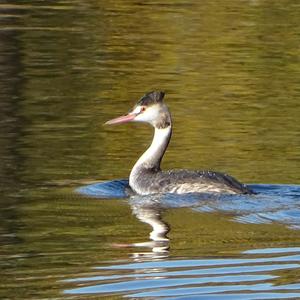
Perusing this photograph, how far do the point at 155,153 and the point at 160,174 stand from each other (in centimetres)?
67

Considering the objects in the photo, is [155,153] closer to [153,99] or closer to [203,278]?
[153,99]

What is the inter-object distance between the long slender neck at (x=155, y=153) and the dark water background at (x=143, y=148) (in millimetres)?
368

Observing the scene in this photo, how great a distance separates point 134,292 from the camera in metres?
10.2

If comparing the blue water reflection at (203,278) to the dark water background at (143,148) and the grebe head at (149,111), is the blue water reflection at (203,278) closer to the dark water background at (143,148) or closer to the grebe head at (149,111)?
the dark water background at (143,148)

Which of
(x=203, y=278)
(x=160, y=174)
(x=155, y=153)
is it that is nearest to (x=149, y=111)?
(x=155, y=153)

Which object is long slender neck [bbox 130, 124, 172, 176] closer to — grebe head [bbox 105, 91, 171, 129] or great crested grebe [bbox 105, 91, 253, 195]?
great crested grebe [bbox 105, 91, 253, 195]

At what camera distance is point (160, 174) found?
1538cm

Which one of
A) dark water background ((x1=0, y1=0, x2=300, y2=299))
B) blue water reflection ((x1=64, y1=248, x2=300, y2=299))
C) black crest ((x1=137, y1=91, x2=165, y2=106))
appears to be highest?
black crest ((x1=137, y1=91, x2=165, y2=106))

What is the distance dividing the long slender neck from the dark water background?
37 centimetres

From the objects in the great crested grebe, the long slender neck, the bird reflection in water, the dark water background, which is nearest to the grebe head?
the great crested grebe

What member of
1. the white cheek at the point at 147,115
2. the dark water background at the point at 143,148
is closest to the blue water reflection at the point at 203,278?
the dark water background at the point at 143,148

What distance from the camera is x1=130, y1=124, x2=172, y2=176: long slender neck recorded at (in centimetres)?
1580

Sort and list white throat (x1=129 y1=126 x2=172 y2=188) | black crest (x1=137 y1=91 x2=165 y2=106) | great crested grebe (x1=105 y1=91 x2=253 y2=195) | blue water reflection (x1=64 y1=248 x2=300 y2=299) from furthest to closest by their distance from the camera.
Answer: black crest (x1=137 y1=91 x2=165 y2=106)
white throat (x1=129 y1=126 x2=172 y2=188)
great crested grebe (x1=105 y1=91 x2=253 y2=195)
blue water reflection (x1=64 y1=248 x2=300 y2=299)

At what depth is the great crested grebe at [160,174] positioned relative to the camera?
1460cm
